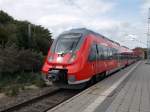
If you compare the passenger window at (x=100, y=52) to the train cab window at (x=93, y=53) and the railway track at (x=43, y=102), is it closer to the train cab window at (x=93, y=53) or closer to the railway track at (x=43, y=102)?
the train cab window at (x=93, y=53)

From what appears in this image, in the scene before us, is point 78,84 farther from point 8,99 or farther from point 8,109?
point 8,109

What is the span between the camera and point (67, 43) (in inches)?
Result: 623

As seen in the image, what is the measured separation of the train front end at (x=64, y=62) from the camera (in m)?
14.5

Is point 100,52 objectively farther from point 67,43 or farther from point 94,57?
point 67,43

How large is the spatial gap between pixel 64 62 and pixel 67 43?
4.35ft

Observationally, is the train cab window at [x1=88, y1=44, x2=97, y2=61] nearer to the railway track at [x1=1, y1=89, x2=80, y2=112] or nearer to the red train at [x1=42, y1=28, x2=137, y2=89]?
the red train at [x1=42, y1=28, x2=137, y2=89]

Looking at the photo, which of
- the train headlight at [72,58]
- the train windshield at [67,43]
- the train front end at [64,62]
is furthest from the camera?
the train windshield at [67,43]

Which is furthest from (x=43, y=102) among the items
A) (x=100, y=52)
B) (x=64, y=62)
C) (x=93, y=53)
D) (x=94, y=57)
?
(x=100, y=52)

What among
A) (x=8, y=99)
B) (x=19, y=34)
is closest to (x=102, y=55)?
(x=8, y=99)

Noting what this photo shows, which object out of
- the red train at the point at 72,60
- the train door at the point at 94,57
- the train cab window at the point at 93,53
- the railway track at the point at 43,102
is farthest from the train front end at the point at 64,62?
the train door at the point at 94,57

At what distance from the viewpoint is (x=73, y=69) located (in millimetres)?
14516

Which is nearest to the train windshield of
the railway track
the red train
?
the red train

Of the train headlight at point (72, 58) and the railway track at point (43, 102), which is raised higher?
the train headlight at point (72, 58)

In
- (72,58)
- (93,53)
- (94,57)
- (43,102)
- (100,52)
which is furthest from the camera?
(100,52)
